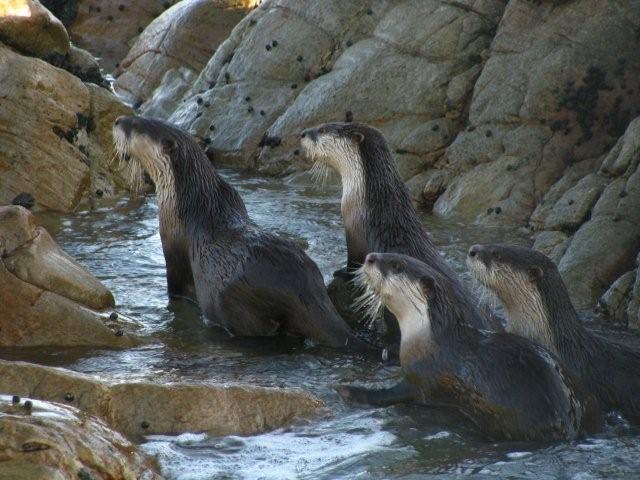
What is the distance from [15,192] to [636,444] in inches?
218

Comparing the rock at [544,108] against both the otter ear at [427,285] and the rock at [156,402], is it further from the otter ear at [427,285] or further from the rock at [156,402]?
the rock at [156,402]

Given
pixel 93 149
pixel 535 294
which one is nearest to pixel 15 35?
pixel 93 149

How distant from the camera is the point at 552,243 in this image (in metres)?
8.39

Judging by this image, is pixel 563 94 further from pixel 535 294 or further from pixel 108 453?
pixel 108 453

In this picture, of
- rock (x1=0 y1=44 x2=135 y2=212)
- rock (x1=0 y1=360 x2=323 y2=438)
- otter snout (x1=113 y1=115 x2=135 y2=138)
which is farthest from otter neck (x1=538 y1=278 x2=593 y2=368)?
rock (x1=0 y1=44 x2=135 y2=212)

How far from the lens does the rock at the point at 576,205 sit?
338 inches

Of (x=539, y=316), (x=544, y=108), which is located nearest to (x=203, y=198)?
(x=539, y=316)

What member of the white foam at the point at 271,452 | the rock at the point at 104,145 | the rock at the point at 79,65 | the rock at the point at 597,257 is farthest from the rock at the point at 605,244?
the rock at the point at 79,65

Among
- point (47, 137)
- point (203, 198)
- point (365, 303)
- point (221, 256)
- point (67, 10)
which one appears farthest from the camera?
point (67, 10)

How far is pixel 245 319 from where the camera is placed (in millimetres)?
6633

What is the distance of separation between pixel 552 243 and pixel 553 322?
8.09 ft

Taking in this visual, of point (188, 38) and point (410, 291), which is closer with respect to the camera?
point (410, 291)

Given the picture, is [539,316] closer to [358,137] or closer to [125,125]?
[358,137]

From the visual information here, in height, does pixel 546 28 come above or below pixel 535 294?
above
